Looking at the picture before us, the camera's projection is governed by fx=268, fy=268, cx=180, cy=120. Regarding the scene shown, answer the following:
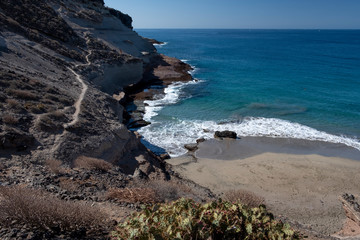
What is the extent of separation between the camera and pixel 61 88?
19562 mm

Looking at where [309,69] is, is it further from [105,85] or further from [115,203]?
[115,203]

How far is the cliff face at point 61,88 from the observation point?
13312 mm

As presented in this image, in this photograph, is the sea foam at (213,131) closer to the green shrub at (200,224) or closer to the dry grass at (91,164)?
the dry grass at (91,164)

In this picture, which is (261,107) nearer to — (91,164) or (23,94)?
(91,164)

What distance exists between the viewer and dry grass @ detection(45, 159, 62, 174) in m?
10.5

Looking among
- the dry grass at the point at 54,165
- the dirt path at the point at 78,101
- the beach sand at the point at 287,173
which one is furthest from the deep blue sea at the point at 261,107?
the dry grass at the point at 54,165

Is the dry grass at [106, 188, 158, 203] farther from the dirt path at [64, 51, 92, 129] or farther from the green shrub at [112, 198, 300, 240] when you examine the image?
the dirt path at [64, 51, 92, 129]

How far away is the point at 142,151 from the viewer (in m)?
17.4

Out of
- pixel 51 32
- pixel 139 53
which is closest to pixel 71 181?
pixel 51 32

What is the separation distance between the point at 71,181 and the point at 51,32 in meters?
26.3

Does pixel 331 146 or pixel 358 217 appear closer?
A: pixel 358 217

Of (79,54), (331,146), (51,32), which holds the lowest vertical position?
(331,146)

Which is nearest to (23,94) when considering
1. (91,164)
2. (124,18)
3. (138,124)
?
(91,164)

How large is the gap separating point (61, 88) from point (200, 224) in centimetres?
1741
